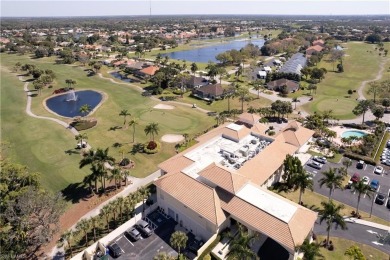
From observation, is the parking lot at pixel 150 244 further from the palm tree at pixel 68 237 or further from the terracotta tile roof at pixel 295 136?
the terracotta tile roof at pixel 295 136

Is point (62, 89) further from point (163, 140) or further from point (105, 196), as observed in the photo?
point (105, 196)

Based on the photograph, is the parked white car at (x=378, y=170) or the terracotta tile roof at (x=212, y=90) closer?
the parked white car at (x=378, y=170)

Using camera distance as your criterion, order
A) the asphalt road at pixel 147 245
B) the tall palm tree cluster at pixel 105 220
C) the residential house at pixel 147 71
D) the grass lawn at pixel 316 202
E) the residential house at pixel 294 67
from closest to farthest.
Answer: the asphalt road at pixel 147 245, the tall palm tree cluster at pixel 105 220, the grass lawn at pixel 316 202, the residential house at pixel 147 71, the residential house at pixel 294 67

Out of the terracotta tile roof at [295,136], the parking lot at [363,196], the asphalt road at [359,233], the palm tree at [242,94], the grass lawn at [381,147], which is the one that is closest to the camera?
the asphalt road at [359,233]

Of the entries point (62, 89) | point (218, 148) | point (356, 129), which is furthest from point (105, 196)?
point (62, 89)

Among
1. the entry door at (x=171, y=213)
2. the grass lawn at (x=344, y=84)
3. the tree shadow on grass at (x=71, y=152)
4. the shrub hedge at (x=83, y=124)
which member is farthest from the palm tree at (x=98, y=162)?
the grass lawn at (x=344, y=84)

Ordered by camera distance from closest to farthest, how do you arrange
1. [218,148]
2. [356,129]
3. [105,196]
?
[105,196] → [218,148] → [356,129]

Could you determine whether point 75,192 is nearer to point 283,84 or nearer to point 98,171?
point 98,171
